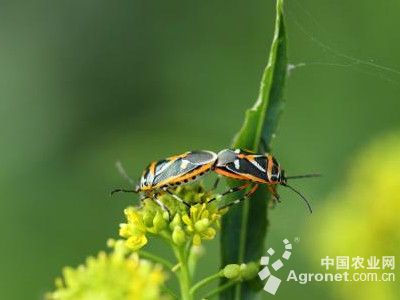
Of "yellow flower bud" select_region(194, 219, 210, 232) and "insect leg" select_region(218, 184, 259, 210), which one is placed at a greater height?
"insect leg" select_region(218, 184, 259, 210)

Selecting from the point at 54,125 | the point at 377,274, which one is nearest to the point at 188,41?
the point at 54,125

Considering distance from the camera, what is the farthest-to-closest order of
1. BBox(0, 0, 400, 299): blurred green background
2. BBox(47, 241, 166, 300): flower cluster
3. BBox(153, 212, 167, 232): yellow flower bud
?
1. BBox(0, 0, 400, 299): blurred green background
2. BBox(153, 212, 167, 232): yellow flower bud
3. BBox(47, 241, 166, 300): flower cluster

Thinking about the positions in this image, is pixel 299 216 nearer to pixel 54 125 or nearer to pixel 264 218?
pixel 264 218

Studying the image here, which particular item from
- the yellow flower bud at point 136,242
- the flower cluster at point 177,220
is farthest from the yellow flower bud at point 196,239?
the yellow flower bud at point 136,242

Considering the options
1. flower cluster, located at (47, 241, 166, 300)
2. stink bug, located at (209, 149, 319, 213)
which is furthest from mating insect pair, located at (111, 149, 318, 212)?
flower cluster, located at (47, 241, 166, 300)

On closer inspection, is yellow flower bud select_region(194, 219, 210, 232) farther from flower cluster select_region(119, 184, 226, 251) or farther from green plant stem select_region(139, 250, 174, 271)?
green plant stem select_region(139, 250, 174, 271)

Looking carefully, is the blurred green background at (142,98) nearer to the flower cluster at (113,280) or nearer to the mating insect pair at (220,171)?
the mating insect pair at (220,171)
